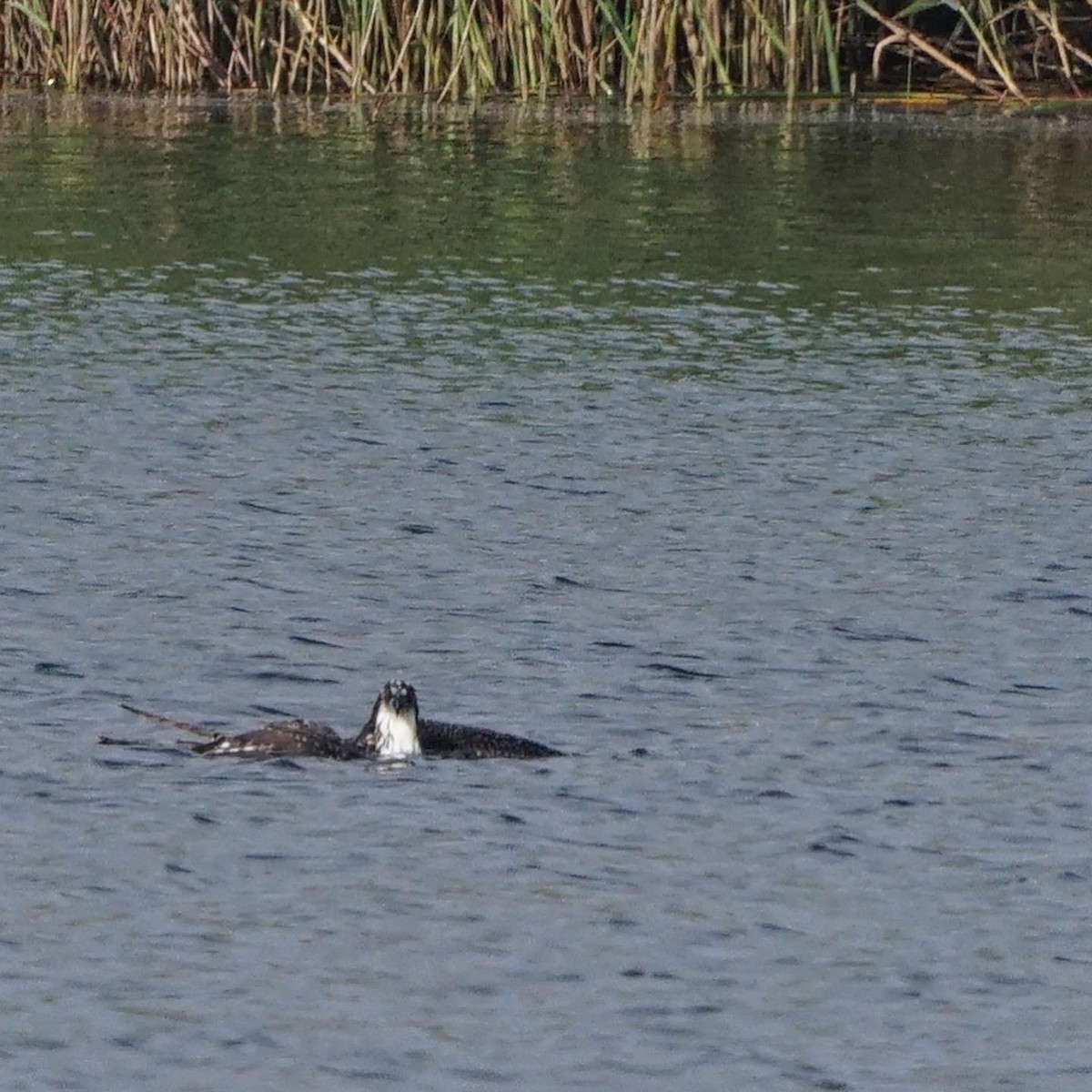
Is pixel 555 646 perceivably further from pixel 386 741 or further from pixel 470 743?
pixel 386 741

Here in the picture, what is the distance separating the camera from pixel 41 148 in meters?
33.0

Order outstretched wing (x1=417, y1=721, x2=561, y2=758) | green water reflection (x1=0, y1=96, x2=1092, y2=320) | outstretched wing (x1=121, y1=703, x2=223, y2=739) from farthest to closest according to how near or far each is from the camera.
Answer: green water reflection (x1=0, y1=96, x2=1092, y2=320) → outstretched wing (x1=121, y1=703, x2=223, y2=739) → outstretched wing (x1=417, y1=721, x2=561, y2=758)

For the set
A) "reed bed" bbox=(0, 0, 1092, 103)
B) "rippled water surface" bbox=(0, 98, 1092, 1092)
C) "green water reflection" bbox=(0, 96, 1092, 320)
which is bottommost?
"rippled water surface" bbox=(0, 98, 1092, 1092)

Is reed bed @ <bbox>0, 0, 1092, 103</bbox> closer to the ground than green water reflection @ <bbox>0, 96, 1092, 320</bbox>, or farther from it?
farther from it

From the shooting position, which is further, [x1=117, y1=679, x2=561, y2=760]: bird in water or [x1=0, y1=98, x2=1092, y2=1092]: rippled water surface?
[x1=117, y1=679, x2=561, y2=760]: bird in water

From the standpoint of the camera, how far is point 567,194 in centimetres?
3012

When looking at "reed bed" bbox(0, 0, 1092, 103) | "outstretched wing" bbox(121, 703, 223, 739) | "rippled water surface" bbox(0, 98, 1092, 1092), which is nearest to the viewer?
"rippled water surface" bbox(0, 98, 1092, 1092)

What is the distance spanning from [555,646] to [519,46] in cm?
2308

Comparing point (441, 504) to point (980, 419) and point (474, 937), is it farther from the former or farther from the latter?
point (474, 937)

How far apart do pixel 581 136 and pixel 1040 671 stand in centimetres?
2193

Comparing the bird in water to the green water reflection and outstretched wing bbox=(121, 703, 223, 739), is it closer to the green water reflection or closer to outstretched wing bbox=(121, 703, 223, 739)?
outstretched wing bbox=(121, 703, 223, 739)

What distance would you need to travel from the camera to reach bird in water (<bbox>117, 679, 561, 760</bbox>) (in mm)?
11359

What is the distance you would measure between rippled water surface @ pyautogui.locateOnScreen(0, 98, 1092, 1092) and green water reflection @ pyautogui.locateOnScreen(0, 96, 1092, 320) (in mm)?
165

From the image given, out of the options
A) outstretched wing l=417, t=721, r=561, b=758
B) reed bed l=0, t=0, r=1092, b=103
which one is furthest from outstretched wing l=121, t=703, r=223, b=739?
reed bed l=0, t=0, r=1092, b=103
